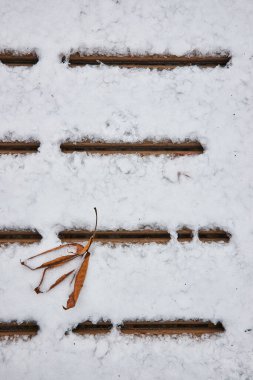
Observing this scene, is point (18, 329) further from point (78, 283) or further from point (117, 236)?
point (117, 236)

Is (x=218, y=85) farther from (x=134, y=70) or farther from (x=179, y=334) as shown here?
(x=179, y=334)

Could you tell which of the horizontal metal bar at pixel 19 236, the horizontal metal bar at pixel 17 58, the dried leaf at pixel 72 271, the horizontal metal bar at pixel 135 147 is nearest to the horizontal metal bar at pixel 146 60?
the horizontal metal bar at pixel 17 58

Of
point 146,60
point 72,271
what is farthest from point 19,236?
point 146,60

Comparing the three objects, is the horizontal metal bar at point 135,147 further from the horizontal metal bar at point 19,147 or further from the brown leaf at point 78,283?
the brown leaf at point 78,283

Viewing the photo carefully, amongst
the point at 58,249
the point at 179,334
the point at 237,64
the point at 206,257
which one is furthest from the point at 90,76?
the point at 179,334

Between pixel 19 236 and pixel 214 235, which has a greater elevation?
pixel 214 235

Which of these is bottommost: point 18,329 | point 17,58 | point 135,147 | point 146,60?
point 18,329

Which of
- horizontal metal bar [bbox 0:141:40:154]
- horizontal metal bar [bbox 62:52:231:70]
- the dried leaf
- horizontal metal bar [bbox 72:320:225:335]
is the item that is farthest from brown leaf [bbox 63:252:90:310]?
horizontal metal bar [bbox 62:52:231:70]
